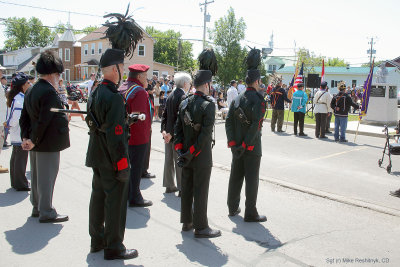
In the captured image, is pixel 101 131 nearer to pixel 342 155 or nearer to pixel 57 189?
pixel 57 189

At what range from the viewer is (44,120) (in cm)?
468

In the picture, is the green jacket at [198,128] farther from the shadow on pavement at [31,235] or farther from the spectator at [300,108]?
the spectator at [300,108]

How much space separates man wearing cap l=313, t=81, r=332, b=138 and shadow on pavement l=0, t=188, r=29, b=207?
9827mm

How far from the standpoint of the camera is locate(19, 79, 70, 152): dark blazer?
15.3 feet

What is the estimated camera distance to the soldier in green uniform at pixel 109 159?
3.57m

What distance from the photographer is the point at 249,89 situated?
5.07 m

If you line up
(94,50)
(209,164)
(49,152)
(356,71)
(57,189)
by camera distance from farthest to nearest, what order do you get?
(356,71), (94,50), (57,189), (49,152), (209,164)

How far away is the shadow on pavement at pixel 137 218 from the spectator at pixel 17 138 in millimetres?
2084

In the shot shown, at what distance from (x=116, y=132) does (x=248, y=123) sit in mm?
2031

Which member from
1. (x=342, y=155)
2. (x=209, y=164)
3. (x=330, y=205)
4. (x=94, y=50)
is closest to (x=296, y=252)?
(x=209, y=164)

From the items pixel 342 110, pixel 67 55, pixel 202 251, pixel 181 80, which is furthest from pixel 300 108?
pixel 67 55

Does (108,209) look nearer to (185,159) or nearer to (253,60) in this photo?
(185,159)

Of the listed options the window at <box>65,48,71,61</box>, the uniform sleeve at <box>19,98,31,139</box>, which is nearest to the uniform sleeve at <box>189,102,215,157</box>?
the uniform sleeve at <box>19,98,31,139</box>

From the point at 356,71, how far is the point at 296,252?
74738 millimetres
